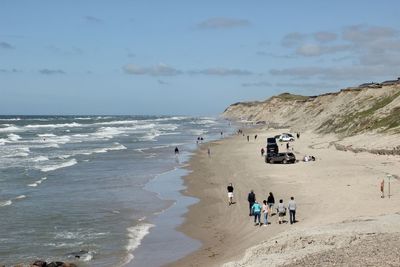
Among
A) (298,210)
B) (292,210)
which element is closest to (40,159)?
(298,210)

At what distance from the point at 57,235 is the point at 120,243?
3.04 m

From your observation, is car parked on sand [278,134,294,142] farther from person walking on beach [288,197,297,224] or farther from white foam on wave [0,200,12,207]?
person walking on beach [288,197,297,224]

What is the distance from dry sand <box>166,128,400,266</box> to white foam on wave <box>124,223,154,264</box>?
5.61ft

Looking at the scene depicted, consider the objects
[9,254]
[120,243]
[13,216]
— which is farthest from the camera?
[13,216]

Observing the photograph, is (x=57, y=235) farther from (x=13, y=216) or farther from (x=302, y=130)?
(x=302, y=130)

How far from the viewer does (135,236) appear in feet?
77.5

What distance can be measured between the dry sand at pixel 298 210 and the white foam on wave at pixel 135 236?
171 centimetres

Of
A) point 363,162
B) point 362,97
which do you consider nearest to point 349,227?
point 363,162

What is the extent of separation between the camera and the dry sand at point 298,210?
1741 cm

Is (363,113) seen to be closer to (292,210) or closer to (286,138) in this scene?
(286,138)

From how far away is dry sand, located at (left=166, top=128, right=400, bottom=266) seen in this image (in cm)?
1741

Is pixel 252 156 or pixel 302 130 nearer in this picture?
pixel 252 156

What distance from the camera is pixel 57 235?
23484mm

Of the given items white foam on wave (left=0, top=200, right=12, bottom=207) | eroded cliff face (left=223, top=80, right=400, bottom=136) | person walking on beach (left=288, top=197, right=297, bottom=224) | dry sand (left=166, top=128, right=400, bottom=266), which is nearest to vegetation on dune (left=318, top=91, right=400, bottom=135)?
eroded cliff face (left=223, top=80, right=400, bottom=136)
